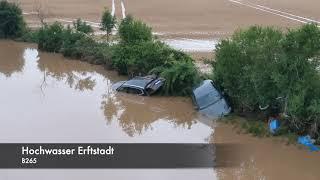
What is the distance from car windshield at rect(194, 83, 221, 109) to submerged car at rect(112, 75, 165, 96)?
6.41 feet

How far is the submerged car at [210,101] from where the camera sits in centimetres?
1852

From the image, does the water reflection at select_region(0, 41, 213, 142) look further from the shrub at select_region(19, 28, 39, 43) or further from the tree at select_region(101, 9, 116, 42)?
the shrub at select_region(19, 28, 39, 43)

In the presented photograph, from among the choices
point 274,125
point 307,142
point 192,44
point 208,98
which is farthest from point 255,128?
point 192,44

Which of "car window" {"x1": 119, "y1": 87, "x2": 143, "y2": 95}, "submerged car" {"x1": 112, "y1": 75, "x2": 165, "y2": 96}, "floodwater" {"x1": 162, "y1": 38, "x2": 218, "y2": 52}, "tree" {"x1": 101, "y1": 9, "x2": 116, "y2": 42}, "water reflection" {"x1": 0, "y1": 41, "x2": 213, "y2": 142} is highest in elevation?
"tree" {"x1": 101, "y1": 9, "x2": 116, "y2": 42}

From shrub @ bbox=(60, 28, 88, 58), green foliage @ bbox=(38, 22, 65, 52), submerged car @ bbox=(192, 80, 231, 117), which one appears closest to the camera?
submerged car @ bbox=(192, 80, 231, 117)

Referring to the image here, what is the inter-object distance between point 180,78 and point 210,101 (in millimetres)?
2074

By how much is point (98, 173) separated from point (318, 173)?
A: 5.97m

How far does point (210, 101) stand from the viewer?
18.9m

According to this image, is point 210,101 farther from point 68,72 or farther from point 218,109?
point 68,72

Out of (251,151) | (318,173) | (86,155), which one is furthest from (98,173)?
(318,173)

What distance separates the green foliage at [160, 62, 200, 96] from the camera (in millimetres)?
20406

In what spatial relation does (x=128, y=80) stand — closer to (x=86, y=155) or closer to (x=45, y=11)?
(x=86, y=155)

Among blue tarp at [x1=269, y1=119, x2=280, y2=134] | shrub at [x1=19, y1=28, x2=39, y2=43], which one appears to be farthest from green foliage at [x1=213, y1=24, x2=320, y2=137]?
shrub at [x1=19, y1=28, x2=39, y2=43]

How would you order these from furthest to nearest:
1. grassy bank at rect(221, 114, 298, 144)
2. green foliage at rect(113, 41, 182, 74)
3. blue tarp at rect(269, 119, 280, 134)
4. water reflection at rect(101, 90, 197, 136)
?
green foliage at rect(113, 41, 182, 74) < water reflection at rect(101, 90, 197, 136) < blue tarp at rect(269, 119, 280, 134) < grassy bank at rect(221, 114, 298, 144)
